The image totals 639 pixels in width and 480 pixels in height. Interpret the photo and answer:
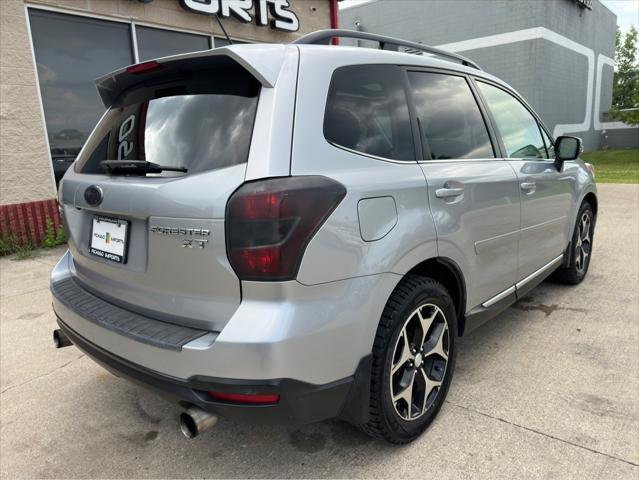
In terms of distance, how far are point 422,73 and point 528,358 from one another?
1.90 meters

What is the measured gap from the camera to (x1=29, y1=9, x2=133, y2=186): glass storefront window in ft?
22.1

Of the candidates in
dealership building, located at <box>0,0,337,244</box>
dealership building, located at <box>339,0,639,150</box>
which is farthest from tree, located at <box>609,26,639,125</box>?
dealership building, located at <box>0,0,337,244</box>

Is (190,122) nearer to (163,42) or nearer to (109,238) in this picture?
(109,238)

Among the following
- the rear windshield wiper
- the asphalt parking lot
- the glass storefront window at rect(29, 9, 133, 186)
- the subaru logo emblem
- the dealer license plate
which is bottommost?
the asphalt parking lot

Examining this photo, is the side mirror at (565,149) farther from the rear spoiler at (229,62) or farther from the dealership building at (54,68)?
the dealership building at (54,68)

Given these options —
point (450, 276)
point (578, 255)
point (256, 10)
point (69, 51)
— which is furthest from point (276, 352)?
point (256, 10)

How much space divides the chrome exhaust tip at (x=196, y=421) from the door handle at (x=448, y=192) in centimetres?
139

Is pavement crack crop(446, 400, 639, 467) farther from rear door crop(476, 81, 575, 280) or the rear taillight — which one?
the rear taillight

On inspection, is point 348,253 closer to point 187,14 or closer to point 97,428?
point 97,428

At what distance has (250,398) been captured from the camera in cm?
177

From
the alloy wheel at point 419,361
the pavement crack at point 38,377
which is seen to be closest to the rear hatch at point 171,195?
the alloy wheel at point 419,361

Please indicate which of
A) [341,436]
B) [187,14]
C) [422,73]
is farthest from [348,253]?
[187,14]

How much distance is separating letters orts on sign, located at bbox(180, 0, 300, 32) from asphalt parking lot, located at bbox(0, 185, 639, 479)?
645cm

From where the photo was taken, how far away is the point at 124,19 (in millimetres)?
7477
